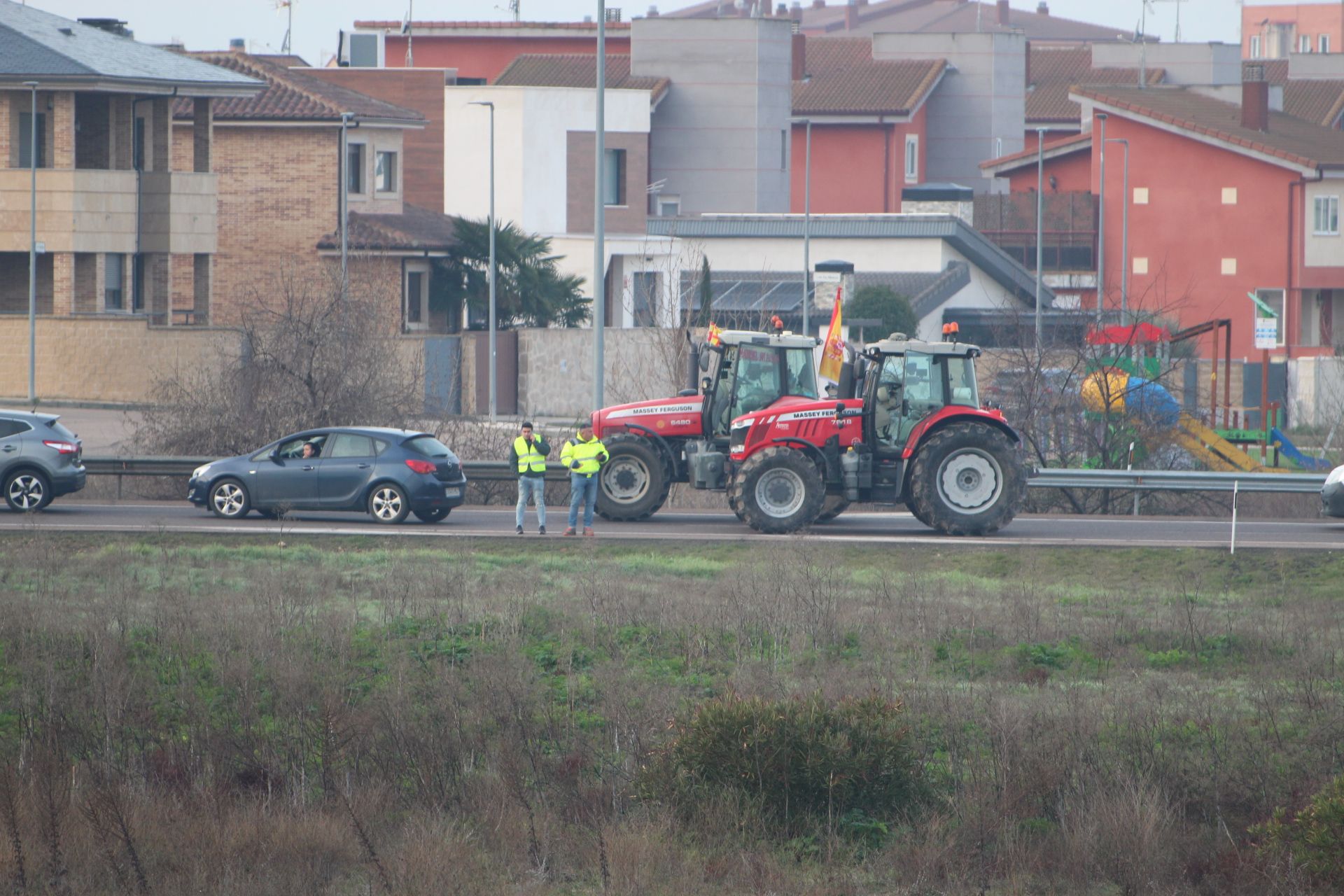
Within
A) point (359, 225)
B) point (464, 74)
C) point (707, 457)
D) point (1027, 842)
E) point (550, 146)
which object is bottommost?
point (1027, 842)

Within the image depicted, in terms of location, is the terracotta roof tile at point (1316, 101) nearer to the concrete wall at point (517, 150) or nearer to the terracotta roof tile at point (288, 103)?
the concrete wall at point (517, 150)

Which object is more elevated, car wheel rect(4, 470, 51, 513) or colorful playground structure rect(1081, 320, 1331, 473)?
colorful playground structure rect(1081, 320, 1331, 473)

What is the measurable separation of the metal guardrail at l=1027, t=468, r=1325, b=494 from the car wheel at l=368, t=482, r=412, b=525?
29.5 feet

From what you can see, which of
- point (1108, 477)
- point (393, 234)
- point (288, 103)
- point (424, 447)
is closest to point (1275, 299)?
point (393, 234)

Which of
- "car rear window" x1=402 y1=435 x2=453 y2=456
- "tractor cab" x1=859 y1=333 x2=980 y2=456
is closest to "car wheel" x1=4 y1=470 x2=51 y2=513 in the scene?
"car rear window" x1=402 y1=435 x2=453 y2=456

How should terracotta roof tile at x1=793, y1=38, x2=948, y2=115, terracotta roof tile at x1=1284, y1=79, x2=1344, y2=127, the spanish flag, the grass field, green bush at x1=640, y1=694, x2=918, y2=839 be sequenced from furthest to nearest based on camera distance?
terracotta roof tile at x1=793, y1=38, x2=948, y2=115 → terracotta roof tile at x1=1284, y1=79, x2=1344, y2=127 → the spanish flag → green bush at x1=640, y1=694, x2=918, y2=839 → the grass field

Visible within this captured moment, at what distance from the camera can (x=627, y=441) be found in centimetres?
2323

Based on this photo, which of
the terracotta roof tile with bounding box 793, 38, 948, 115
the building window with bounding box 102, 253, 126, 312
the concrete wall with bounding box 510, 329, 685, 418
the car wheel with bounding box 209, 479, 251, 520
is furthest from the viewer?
the terracotta roof tile with bounding box 793, 38, 948, 115

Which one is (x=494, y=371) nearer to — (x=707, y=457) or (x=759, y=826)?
(x=707, y=457)

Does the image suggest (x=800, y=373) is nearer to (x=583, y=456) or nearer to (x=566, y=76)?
(x=583, y=456)

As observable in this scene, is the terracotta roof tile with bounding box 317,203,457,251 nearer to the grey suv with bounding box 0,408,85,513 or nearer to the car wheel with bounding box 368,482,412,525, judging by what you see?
the grey suv with bounding box 0,408,85,513

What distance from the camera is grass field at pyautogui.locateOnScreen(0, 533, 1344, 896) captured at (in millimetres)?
10438

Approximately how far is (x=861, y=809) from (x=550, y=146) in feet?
177

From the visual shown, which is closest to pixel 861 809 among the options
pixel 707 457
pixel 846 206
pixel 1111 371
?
pixel 707 457
